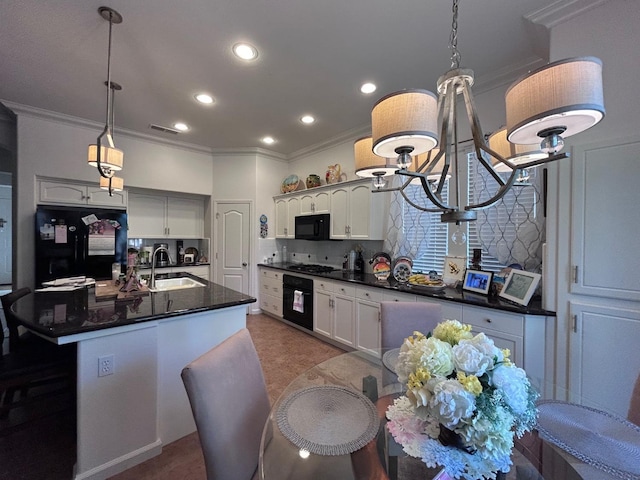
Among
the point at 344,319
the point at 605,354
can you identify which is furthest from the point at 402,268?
the point at 605,354

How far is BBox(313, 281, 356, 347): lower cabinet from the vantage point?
126 inches

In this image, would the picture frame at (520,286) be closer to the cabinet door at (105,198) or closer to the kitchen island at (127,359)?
the kitchen island at (127,359)

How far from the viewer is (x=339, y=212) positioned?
3812 mm

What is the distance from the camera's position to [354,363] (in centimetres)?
171

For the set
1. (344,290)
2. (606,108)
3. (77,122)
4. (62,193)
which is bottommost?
(344,290)

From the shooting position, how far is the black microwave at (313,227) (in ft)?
13.0

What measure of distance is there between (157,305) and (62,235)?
8.53 ft

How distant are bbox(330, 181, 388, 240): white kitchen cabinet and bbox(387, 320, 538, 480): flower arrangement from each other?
2648 millimetres

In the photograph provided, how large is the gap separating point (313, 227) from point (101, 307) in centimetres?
279

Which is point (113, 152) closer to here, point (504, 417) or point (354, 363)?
point (354, 363)

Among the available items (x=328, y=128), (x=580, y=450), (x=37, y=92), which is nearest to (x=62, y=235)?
(x=37, y=92)

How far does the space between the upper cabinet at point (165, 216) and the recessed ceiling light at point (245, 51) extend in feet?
10.6

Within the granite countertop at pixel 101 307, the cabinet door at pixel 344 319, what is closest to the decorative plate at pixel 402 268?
the cabinet door at pixel 344 319

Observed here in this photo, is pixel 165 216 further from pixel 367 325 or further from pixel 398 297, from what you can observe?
pixel 398 297
